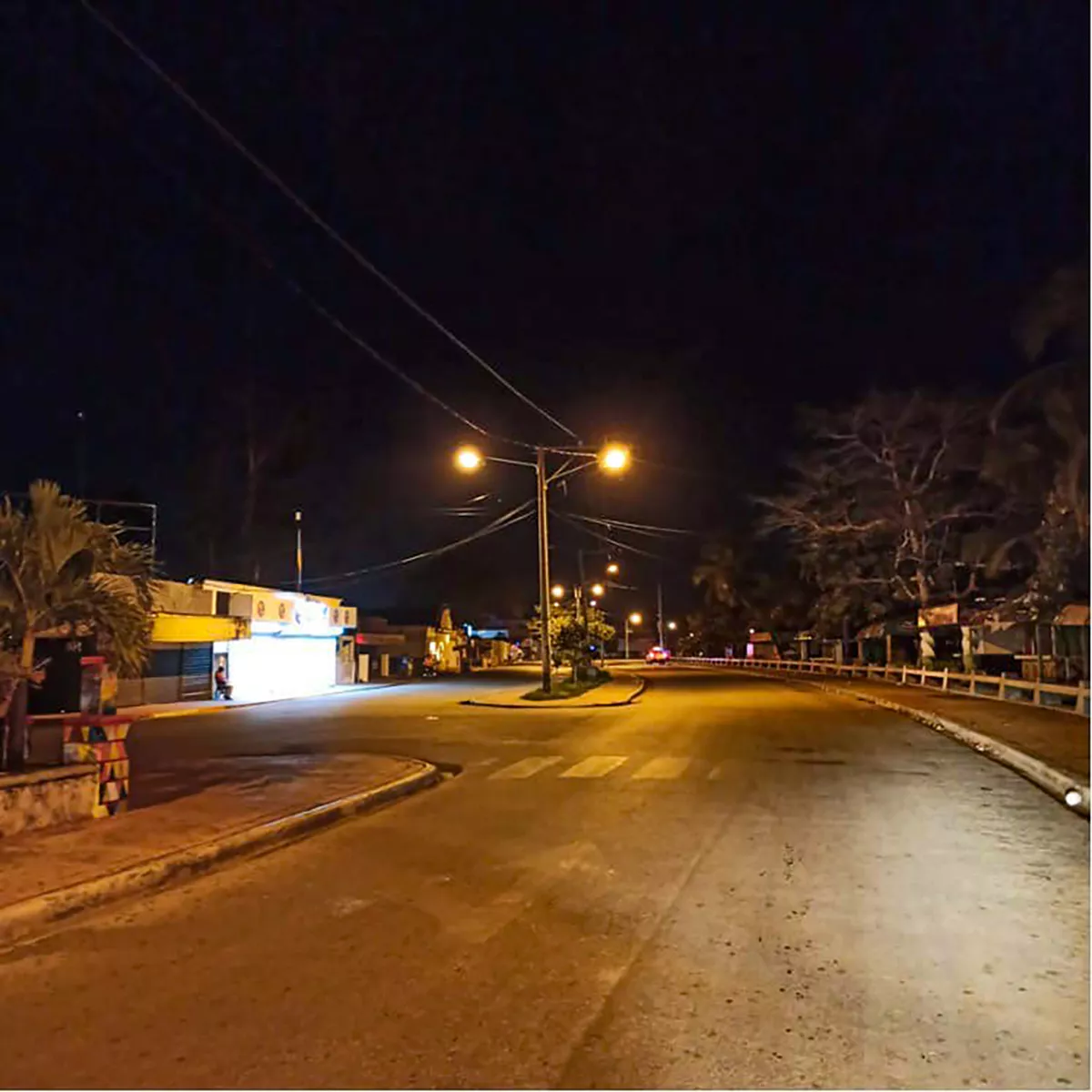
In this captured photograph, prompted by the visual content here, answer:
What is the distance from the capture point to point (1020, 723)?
21844 mm

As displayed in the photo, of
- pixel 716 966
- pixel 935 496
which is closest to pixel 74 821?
pixel 716 966

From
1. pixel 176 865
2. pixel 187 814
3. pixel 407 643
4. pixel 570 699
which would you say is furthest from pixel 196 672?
pixel 407 643

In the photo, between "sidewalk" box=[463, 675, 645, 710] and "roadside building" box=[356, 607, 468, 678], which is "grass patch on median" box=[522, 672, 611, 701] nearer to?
"sidewalk" box=[463, 675, 645, 710]

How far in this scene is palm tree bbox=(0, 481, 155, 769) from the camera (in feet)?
34.7

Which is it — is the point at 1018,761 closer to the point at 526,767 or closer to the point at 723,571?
the point at 526,767

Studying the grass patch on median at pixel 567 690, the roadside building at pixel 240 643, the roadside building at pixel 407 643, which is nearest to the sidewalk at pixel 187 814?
the grass patch on median at pixel 567 690

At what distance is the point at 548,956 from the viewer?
6477 millimetres

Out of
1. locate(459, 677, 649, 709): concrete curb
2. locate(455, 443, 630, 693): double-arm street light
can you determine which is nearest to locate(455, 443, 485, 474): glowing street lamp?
locate(455, 443, 630, 693): double-arm street light

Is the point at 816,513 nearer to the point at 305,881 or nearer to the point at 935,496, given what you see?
the point at 935,496

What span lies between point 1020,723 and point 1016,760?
548cm

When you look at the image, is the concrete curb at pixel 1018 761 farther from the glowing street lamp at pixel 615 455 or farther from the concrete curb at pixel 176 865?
the glowing street lamp at pixel 615 455

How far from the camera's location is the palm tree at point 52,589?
34.7 ft

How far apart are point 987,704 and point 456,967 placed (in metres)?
24.3

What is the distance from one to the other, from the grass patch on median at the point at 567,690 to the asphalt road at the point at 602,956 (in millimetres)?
20021
